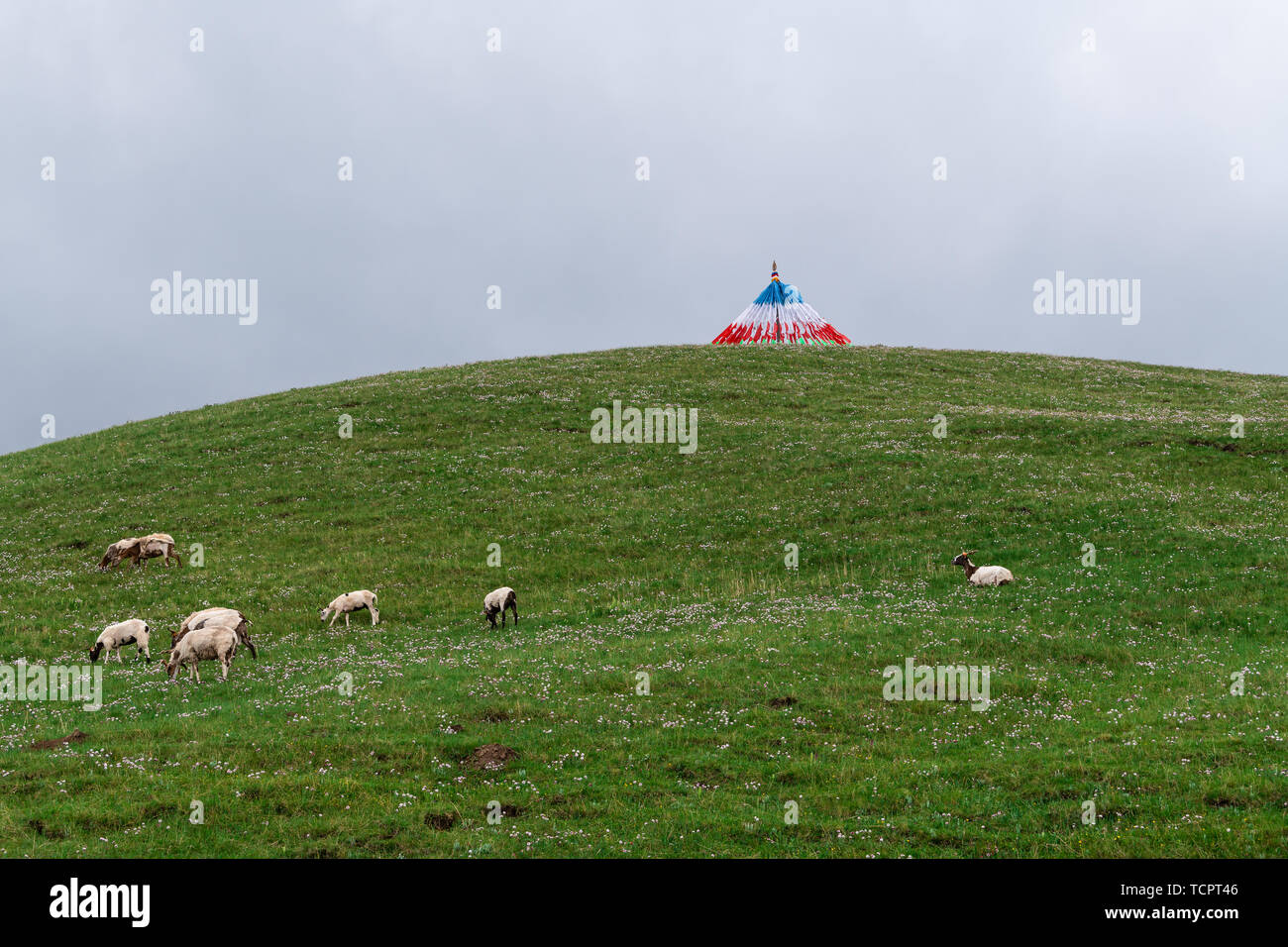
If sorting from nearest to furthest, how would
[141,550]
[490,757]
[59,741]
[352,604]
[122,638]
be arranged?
[490,757] → [59,741] → [122,638] → [352,604] → [141,550]

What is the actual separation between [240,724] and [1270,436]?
4804 cm

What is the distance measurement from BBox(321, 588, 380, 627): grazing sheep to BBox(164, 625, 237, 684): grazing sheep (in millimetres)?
5623

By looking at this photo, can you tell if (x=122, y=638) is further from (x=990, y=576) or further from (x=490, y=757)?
(x=990, y=576)

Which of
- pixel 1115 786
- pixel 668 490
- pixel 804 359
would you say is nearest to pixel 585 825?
pixel 1115 786

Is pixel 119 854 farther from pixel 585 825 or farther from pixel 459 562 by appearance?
pixel 459 562

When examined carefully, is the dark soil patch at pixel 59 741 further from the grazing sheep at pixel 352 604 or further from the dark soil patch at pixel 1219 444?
the dark soil patch at pixel 1219 444

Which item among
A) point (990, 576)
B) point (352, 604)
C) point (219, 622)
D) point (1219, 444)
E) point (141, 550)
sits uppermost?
point (1219, 444)

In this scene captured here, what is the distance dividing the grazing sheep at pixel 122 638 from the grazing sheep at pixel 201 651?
3.14m

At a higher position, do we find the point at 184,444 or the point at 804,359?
the point at 804,359

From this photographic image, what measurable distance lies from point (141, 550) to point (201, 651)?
619 inches

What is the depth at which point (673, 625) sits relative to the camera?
27.5 metres

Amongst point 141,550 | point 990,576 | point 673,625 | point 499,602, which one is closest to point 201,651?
point 499,602
